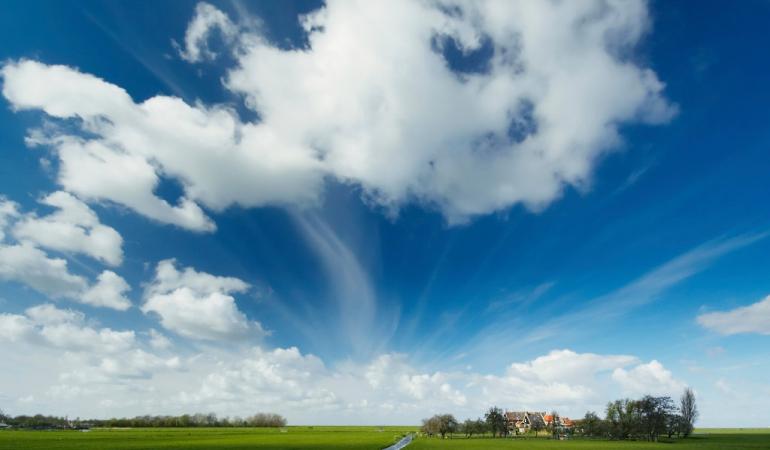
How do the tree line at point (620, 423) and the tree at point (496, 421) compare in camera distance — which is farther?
the tree at point (496, 421)

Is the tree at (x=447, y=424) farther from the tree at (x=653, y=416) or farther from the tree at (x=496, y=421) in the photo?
the tree at (x=653, y=416)

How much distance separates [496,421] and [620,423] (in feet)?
146

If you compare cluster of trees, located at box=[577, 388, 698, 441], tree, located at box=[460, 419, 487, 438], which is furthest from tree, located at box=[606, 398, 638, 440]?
tree, located at box=[460, 419, 487, 438]

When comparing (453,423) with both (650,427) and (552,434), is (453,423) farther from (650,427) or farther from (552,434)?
(650,427)

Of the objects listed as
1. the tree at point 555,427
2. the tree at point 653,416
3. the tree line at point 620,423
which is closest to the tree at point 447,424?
the tree line at point 620,423

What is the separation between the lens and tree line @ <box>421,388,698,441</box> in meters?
145

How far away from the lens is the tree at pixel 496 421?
568 feet

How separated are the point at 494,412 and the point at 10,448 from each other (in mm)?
149978

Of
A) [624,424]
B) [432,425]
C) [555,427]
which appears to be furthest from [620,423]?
[432,425]

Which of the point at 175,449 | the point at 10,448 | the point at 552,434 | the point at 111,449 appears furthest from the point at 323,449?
the point at 552,434

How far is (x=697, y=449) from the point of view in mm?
90500

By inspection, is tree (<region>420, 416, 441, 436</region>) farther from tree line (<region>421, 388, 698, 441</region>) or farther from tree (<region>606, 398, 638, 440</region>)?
tree (<region>606, 398, 638, 440</region>)

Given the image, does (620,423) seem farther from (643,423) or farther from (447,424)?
(447,424)

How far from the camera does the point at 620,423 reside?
487 feet
